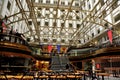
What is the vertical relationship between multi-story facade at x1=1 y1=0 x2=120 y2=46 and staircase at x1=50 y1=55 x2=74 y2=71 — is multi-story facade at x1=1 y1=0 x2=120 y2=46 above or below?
above

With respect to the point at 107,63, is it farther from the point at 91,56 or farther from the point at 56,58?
the point at 56,58

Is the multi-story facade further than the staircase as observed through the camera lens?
No

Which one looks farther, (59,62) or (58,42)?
(58,42)

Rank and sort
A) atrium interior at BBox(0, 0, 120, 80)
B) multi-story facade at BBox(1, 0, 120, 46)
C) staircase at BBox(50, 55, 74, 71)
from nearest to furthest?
atrium interior at BBox(0, 0, 120, 80) → multi-story facade at BBox(1, 0, 120, 46) → staircase at BBox(50, 55, 74, 71)

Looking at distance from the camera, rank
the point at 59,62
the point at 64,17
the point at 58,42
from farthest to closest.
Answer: the point at 58,42 < the point at 64,17 < the point at 59,62

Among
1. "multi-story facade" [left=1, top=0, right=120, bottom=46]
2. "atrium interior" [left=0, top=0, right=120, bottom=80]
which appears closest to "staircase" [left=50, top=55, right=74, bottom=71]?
"atrium interior" [left=0, top=0, right=120, bottom=80]

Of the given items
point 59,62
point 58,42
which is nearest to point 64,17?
point 59,62

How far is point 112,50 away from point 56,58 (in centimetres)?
917

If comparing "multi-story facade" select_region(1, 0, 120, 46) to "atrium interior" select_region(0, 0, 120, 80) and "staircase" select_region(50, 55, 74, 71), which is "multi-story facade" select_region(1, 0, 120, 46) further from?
"staircase" select_region(50, 55, 74, 71)

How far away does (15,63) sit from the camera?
15.5 m

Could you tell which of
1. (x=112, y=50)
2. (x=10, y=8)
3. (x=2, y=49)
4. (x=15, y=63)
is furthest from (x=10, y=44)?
(x=10, y=8)

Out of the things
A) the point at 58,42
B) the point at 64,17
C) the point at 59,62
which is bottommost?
the point at 59,62

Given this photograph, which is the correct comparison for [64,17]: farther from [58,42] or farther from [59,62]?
[58,42]

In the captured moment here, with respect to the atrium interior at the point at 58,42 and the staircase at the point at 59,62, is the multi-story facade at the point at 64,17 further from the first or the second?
the staircase at the point at 59,62
